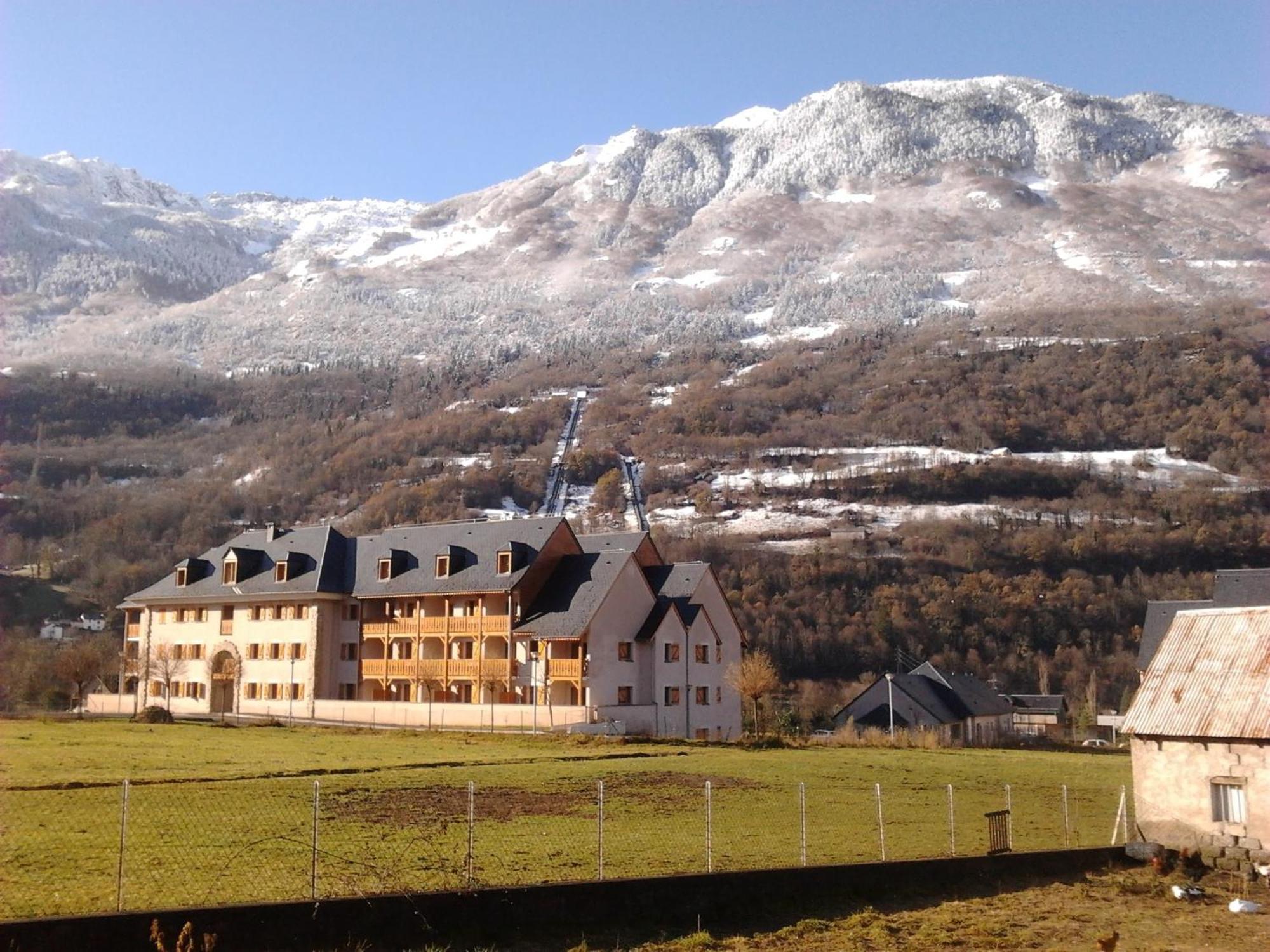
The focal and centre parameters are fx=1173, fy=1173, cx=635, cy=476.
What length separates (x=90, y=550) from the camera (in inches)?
6457

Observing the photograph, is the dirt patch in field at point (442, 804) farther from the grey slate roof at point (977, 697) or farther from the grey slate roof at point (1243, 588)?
the grey slate roof at point (977, 697)

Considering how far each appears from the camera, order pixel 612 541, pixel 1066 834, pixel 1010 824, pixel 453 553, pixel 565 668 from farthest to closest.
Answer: pixel 612 541 < pixel 453 553 < pixel 565 668 < pixel 1010 824 < pixel 1066 834

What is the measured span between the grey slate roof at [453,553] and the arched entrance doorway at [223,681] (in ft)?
31.9

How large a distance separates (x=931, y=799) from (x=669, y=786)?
7604 mm

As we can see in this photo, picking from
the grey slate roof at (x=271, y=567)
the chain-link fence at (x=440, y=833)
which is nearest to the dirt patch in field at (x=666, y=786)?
the chain-link fence at (x=440, y=833)

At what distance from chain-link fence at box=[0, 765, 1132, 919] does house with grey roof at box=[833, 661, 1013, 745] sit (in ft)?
151

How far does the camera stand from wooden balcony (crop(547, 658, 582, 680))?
6366 cm

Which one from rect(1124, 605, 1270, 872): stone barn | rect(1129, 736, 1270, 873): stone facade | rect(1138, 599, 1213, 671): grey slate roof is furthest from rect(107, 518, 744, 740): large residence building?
rect(1129, 736, 1270, 873): stone facade

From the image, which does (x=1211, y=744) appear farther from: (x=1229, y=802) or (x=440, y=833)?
(x=440, y=833)

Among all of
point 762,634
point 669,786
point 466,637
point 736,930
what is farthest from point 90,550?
point 736,930

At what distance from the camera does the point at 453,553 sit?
71625 mm

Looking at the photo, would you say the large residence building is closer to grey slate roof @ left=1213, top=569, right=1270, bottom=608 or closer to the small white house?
the small white house

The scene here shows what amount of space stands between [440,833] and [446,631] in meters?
48.0

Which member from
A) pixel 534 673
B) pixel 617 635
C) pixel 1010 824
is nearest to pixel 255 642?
pixel 534 673
